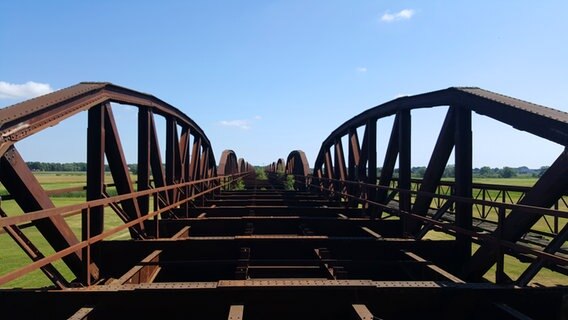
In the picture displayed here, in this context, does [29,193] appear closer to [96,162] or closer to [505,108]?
[96,162]

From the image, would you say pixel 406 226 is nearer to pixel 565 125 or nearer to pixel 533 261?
pixel 533 261

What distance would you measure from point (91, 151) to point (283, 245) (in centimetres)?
352

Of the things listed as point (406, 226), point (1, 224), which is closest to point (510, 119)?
point (406, 226)

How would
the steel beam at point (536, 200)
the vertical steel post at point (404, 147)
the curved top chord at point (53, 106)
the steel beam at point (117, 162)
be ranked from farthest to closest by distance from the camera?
the vertical steel post at point (404, 147) → the steel beam at point (117, 162) → the steel beam at point (536, 200) → the curved top chord at point (53, 106)

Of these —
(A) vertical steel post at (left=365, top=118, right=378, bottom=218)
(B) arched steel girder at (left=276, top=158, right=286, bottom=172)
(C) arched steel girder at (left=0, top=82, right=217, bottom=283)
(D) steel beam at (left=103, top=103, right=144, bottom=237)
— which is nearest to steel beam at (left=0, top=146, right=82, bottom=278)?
(C) arched steel girder at (left=0, top=82, right=217, bottom=283)

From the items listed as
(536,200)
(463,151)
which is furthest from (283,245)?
(536,200)

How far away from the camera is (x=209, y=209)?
1287 cm

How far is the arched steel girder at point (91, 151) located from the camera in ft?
15.6

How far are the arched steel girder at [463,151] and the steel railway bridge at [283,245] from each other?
0.8 inches

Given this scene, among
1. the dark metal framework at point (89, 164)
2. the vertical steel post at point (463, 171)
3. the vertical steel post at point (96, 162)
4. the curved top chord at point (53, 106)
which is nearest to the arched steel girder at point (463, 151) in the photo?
the vertical steel post at point (463, 171)

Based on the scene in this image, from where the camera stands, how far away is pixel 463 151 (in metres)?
7.11

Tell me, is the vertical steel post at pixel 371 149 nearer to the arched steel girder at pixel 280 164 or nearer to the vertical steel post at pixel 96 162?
the vertical steel post at pixel 96 162

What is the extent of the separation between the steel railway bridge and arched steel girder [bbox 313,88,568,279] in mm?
21

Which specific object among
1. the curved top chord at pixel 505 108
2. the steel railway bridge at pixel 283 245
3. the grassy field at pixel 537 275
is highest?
the curved top chord at pixel 505 108
